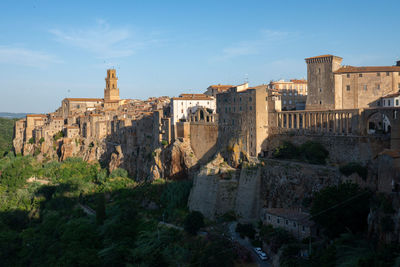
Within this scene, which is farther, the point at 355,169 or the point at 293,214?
the point at 293,214

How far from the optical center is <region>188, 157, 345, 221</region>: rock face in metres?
27.5

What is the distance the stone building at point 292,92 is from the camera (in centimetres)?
4367

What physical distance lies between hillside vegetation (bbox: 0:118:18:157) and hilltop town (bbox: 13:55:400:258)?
40.1m

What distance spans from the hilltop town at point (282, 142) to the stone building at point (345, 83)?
83 millimetres

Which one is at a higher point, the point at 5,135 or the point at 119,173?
the point at 5,135

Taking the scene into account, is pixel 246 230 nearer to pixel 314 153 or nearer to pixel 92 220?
pixel 314 153

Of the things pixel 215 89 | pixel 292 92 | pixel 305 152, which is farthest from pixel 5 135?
pixel 305 152

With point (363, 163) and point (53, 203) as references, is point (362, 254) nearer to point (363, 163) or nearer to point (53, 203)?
point (363, 163)

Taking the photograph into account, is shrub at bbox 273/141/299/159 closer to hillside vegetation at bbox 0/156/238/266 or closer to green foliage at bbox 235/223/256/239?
green foliage at bbox 235/223/256/239

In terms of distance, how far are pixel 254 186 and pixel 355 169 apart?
8801 mm

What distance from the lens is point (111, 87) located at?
87.4m

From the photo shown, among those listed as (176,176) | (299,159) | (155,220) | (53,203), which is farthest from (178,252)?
(53,203)

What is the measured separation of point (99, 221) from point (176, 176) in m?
9.03

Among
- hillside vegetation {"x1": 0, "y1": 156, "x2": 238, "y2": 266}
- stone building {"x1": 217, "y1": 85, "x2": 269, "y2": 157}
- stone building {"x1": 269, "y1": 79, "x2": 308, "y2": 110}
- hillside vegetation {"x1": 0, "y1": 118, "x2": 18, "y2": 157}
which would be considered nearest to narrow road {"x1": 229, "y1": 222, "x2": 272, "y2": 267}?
hillside vegetation {"x1": 0, "y1": 156, "x2": 238, "y2": 266}
